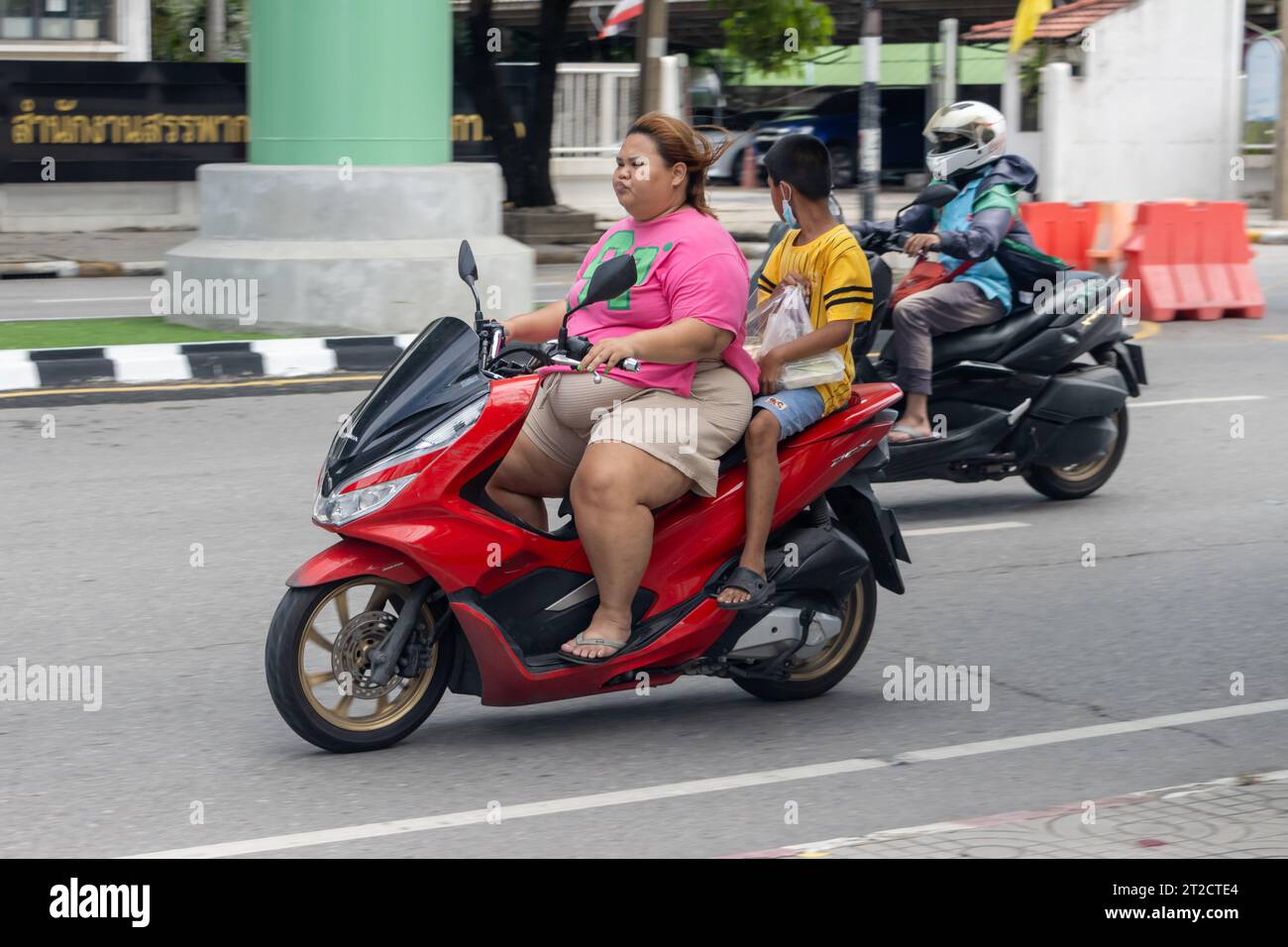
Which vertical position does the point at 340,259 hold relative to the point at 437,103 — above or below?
below

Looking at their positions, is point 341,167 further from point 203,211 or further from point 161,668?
point 161,668

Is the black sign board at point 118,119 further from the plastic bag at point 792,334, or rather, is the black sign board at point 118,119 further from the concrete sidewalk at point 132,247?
the plastic bag at point 792,334

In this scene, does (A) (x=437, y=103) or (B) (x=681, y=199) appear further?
(A) (x=437, y=103)

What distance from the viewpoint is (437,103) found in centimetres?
1380

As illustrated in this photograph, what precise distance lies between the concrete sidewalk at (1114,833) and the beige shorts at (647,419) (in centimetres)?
121

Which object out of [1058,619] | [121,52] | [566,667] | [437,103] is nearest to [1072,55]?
[121,52]

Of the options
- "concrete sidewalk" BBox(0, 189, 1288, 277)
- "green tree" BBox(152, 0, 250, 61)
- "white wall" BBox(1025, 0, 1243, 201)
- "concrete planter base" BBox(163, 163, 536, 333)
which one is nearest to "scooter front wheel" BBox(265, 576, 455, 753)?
"concrete planter base" BBox(163, 163, 536, 333)

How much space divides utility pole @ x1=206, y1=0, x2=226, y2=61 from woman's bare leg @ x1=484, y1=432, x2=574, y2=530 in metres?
26.4

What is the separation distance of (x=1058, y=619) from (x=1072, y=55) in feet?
81.1

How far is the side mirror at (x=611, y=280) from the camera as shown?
4.50m

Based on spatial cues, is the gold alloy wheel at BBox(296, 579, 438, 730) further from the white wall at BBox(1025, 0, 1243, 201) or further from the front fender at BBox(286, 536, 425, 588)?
the white wall at BBox(1025, 0, 1243, 201)

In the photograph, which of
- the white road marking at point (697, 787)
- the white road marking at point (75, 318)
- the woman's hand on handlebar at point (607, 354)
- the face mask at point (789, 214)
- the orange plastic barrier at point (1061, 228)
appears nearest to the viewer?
the white road marking at point (697, 787)

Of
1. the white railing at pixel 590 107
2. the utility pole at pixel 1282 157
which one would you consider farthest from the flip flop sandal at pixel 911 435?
the utility pole at pixel 1282 157

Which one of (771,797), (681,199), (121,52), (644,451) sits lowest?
(771,797)
